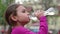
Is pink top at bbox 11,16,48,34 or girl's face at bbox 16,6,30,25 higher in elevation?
girl's face at bbox 16,6,30,25

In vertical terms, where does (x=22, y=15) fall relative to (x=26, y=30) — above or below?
above

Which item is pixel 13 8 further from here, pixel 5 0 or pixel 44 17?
pixel 5 0

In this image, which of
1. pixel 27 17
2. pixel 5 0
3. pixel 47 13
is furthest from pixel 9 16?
pixel 5 0

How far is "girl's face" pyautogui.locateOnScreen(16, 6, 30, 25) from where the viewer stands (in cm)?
258

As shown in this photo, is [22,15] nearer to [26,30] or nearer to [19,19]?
[19,19]

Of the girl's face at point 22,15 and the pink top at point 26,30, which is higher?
the girl's face at point 22,15

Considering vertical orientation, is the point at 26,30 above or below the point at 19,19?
below

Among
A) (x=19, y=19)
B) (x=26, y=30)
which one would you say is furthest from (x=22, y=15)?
(x=26, y=30)

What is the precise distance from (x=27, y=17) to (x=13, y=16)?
17 cm

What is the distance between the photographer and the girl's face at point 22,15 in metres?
2.58

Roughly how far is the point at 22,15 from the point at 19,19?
0.05 m

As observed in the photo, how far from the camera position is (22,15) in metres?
2.61

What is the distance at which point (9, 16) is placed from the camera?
2.68 metres

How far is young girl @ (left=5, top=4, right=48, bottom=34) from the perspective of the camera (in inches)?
102
